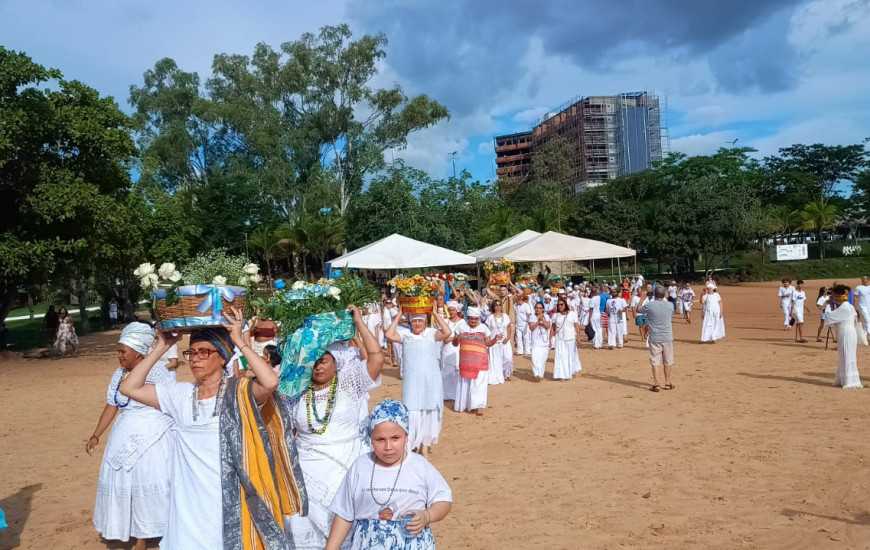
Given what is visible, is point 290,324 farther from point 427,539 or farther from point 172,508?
point 427,539

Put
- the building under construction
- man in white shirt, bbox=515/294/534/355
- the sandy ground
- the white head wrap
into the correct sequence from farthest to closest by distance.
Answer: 1. the building under construction
2. man in white shirt, bbox=515/294/534/355
3. the sandy ground
4. the white head wrap

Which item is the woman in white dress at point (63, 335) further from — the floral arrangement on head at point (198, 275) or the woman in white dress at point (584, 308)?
the floral arrangement on head at point (198, 275)

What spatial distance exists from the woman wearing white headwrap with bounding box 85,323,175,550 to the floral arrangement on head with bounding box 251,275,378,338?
4.22ft

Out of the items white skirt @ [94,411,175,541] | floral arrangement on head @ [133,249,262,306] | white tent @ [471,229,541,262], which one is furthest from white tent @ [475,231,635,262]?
floral arrangement on head @ [133,249,262,306]

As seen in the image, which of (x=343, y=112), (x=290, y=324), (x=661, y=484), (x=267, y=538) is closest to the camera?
(x=267, y=538)

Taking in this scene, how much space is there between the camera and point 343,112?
41.3 m

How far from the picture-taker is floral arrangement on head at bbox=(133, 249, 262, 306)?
3490 mm

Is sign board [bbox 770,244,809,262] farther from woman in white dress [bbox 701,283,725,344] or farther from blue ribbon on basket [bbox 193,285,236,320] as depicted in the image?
blue ribbon on basket [bbox 193,285,236,320]

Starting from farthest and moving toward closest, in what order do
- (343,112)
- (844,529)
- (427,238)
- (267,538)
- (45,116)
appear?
1. (343,112)
2. (427,238)
3. (45,116)
4. (844,529)
5. (267,538)

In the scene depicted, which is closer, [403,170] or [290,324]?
[290,324]

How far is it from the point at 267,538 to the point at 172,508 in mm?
501

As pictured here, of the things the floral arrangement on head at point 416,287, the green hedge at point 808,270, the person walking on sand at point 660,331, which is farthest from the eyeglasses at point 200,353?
the green hedge at point 808,270

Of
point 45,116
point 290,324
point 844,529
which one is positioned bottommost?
point 844,529

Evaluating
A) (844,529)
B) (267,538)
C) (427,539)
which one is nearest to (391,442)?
(427,539)
